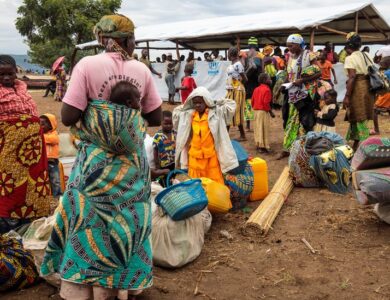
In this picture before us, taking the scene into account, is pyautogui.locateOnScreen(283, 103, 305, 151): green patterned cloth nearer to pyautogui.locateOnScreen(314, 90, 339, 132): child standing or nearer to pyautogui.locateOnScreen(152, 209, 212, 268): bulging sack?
pyautogui.locateOnScreen(314, 90, 339, 132): child standing

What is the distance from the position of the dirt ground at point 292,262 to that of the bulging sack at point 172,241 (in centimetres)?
8

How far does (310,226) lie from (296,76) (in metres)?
2.77

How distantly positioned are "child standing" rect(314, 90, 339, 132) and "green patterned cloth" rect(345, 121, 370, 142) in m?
0.80

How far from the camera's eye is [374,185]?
402cm

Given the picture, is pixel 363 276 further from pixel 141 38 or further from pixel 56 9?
pixel 56 9

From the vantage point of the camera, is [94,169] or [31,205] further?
[31,205]

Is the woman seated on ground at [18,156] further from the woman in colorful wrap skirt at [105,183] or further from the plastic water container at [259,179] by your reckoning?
the plastic water container at [259,179]

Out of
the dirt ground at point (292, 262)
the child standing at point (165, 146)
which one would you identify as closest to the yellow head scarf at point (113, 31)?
the dirt ground at point (292, 262)

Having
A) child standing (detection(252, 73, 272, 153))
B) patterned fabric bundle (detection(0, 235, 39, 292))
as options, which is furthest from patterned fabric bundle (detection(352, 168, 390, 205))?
child standing (detection(252, 73, 272, 153))

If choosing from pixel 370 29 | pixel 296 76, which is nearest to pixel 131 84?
pixel 296 76

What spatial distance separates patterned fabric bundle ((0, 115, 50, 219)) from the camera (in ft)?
13.1

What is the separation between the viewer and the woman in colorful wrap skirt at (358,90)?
6.79 meters

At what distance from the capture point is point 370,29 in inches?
653

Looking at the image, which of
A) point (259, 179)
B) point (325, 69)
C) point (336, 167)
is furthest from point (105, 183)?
point (325, 69)
